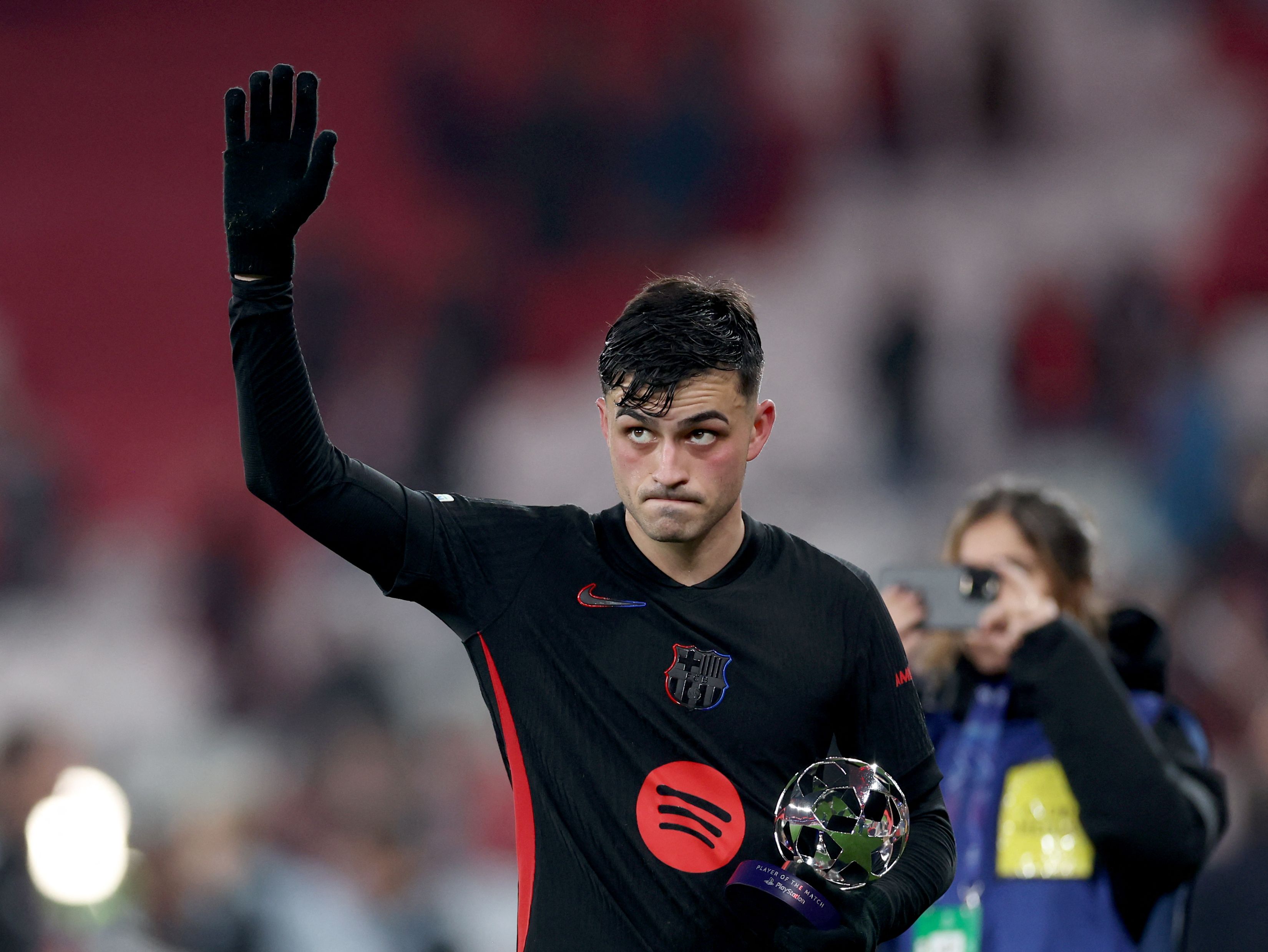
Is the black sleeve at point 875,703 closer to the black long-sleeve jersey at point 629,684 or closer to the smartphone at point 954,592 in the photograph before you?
the black long-sleeve jersey at point 629,684

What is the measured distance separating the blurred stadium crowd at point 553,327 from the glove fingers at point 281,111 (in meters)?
4.28

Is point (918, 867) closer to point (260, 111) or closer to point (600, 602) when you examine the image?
point (600, 602)

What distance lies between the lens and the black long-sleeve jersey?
178cm

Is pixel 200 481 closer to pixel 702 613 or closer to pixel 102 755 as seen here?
pixel 102 755

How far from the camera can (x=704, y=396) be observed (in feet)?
6.14

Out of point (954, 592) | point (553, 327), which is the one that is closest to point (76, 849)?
point (553, 327)

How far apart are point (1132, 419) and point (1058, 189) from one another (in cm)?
137

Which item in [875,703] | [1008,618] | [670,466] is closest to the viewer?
[670,466]

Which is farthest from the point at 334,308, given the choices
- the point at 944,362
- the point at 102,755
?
the point at 944,362

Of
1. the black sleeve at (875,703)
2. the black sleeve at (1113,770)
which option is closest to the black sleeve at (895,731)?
the black sleeve at (875,703)

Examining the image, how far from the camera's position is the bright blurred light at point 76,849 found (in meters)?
4.77

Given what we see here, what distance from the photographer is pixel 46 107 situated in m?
6.77

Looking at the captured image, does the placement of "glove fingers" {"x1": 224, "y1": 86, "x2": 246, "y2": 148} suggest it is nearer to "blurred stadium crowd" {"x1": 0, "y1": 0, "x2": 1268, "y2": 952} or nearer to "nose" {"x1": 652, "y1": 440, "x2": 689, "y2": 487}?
"nose" {"x1": 652, "y1": 440, "x2": 689, "y2": 487}

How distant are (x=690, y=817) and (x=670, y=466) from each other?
0.51 metres
